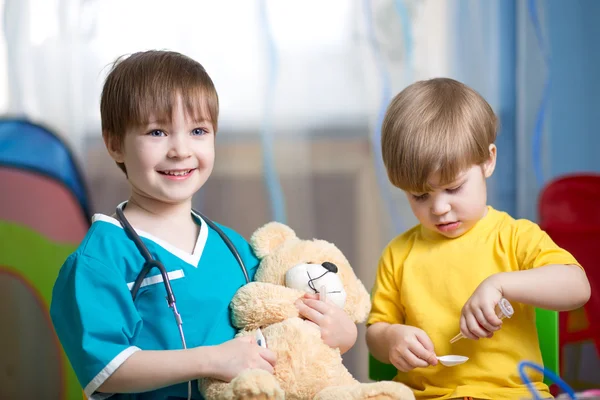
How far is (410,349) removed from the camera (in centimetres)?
104

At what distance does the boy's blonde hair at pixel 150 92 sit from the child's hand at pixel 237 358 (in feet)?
1.13

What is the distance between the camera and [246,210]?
173cm

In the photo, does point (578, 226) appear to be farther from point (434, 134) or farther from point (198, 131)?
point (198, 131)

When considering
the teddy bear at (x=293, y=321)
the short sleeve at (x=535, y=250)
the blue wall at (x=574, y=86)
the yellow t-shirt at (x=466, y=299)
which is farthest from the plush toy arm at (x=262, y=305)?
the blue wall at (x=574, y=86)

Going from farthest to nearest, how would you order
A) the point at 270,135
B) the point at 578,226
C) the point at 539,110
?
the point at 539,110, the point at 270,135, the point at 578,226

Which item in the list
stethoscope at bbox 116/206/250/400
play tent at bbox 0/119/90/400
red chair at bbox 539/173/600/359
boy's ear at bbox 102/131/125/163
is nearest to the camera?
stethoscope at bbox 116/206/250/400

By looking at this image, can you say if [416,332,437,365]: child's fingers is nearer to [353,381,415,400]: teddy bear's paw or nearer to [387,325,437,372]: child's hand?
[387,325,437,372]: child's hand

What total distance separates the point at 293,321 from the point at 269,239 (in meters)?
0.19

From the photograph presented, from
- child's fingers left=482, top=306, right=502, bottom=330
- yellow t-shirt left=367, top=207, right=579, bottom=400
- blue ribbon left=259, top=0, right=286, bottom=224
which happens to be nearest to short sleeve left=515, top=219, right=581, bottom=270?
yellow t-shirt left=367, top=207, right=579, bottom=400

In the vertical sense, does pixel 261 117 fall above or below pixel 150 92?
below

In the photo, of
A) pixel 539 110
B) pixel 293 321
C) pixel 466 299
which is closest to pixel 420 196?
pixel 466 299

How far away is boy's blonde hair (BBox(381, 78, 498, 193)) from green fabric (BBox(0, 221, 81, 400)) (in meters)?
0.99

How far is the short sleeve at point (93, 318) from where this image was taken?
90cm

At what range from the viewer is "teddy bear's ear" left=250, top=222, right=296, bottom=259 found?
3.72 feet
